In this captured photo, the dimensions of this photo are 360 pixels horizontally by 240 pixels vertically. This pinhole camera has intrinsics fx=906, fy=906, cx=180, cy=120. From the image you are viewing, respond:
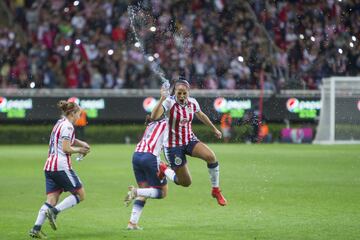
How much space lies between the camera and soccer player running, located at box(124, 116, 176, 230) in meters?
12.2

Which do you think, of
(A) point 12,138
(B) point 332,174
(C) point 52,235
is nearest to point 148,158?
(C) point 52,235

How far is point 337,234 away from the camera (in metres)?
11.6

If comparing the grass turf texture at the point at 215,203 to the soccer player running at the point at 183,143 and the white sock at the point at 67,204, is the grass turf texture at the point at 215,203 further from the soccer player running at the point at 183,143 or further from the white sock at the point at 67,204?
the soccer player running at the point at 183,143

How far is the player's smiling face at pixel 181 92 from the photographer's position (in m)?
13.2

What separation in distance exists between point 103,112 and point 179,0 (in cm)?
496

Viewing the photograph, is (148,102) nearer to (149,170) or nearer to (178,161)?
(178,161)

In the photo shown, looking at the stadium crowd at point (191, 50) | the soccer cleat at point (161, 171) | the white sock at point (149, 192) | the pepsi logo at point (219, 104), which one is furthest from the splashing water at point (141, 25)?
the white sock at point (149, 192)

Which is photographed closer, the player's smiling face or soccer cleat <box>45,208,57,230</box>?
soccer cleat <box>45,208,57,230</box>

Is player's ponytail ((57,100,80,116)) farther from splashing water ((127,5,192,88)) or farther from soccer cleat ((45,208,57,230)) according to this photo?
splashing water ((127,5,192,88))

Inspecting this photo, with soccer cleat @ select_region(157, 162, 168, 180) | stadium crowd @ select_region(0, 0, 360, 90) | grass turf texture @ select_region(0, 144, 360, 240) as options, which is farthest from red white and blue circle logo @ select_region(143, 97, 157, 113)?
soccer cleat @ select_region(157, 162, 168, 180)

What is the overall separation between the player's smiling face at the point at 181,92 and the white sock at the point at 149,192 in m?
1.68

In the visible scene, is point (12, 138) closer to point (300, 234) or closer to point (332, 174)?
point (332, 174)

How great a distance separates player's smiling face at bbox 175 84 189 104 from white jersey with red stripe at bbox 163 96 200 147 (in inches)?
4.4

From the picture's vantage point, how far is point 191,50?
31.8 metres
